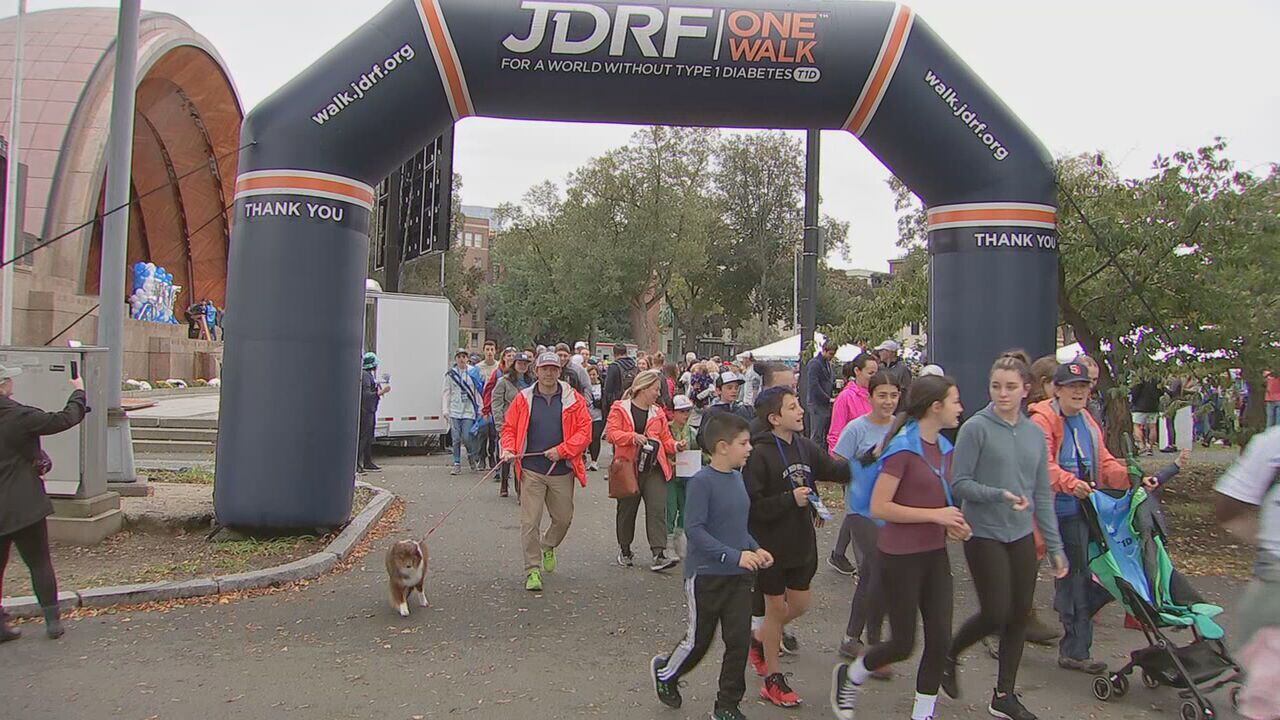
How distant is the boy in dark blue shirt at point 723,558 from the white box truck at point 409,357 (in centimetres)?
1105

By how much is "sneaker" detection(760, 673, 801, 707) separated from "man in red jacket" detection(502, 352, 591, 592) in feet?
8.77

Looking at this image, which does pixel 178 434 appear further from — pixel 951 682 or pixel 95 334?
pixel 951 682

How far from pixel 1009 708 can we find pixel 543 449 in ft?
12.5

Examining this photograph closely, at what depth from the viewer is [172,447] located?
1548 centimetres

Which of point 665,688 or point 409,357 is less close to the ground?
point 409,357

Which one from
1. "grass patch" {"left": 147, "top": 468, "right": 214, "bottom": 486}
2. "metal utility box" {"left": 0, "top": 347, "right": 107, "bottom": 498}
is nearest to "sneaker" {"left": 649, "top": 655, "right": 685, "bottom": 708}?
"metal utility box" {"left": 0, "top": 347, "right": 107, "bottom": 498}

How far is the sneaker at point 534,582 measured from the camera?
702 centimetres

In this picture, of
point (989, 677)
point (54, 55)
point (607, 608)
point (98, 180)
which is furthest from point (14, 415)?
point (54, 55)

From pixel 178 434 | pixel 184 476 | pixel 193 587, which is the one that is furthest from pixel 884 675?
pixel 178 434

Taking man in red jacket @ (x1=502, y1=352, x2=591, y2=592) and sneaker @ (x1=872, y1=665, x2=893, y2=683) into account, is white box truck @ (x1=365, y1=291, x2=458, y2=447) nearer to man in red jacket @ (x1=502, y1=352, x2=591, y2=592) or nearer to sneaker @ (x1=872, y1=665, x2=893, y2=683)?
man in red jacket @ (x1=502, y1=352, x2=591, y2=592)

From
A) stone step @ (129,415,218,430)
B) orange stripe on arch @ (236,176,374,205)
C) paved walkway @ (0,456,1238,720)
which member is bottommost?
paved walkway @ (0,456,1238,720)

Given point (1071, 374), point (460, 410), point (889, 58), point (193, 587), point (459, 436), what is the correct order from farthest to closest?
1. point (459, 436)
2. point (460, 410)
3. point (889, 58)
4. point (193, 587)
5. point (1071, 374)

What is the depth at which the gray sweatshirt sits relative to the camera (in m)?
4.41

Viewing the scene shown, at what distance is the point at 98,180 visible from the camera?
107ft
